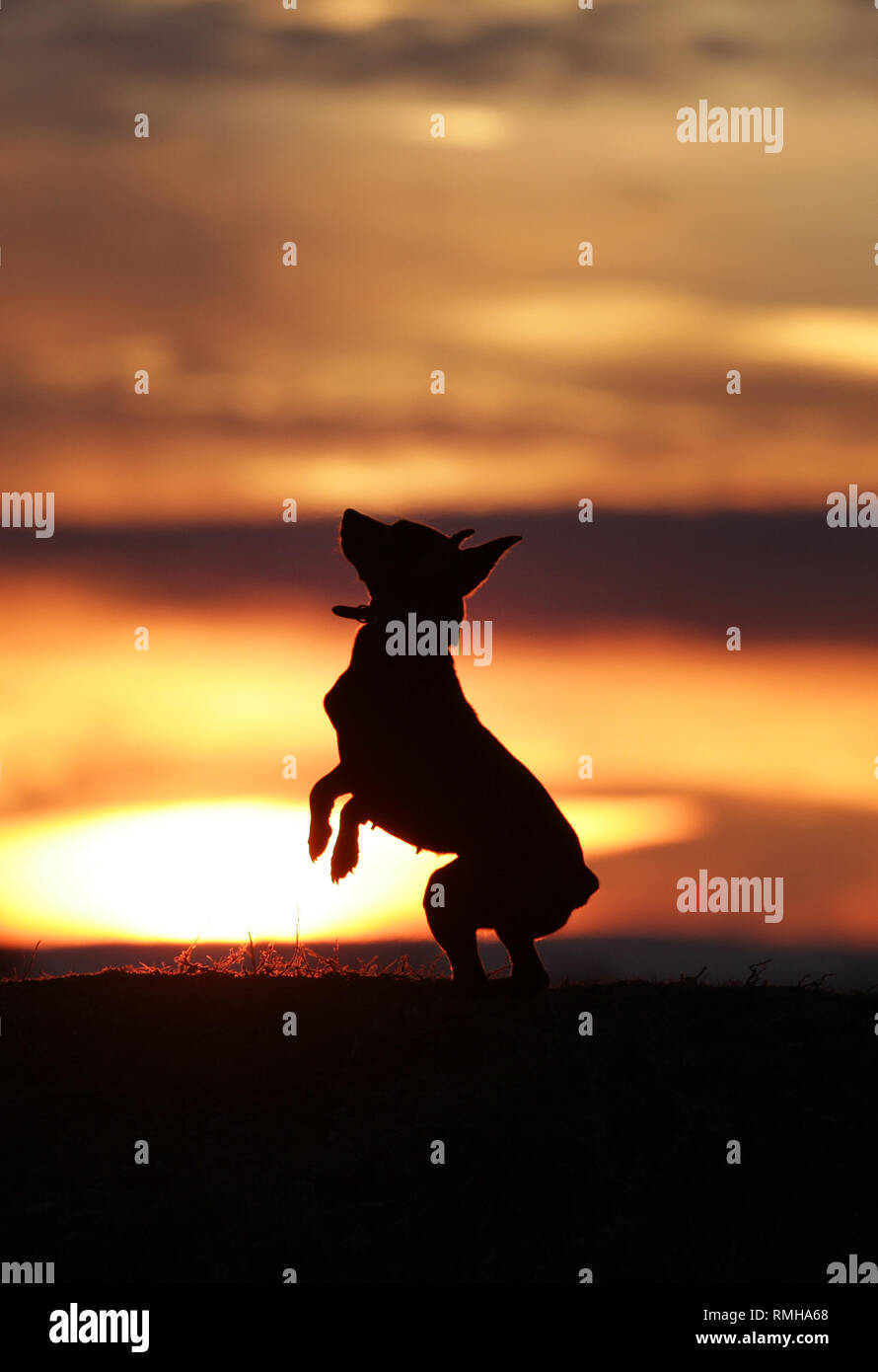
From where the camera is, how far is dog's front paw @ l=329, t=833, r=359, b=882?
487 inches

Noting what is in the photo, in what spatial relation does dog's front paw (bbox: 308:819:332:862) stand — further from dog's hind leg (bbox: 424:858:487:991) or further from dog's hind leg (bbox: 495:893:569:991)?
dog's hind leg (bbox: 495:893:569:991)

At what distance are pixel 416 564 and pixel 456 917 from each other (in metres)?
2.52

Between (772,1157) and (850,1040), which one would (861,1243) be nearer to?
(772,1157)

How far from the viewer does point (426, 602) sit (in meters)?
12.1

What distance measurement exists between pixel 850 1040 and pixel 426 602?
14.0 feet

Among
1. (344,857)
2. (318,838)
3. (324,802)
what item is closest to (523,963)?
(344,857)

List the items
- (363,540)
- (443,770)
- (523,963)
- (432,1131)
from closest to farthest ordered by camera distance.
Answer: (432,1131) < (443,770) < (363,540) < (523,963)

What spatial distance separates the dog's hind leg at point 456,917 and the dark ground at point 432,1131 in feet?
0.96

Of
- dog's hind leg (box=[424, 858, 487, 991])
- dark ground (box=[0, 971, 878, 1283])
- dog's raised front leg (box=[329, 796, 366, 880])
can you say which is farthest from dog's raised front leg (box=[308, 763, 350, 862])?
dark ground (box=[0, 971, 878, 1283])

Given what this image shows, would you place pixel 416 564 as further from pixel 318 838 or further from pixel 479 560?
pixel 318 838

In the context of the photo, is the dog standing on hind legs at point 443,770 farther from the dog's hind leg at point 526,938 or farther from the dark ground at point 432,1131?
the dark ground at point 432,1131

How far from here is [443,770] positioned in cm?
1191
